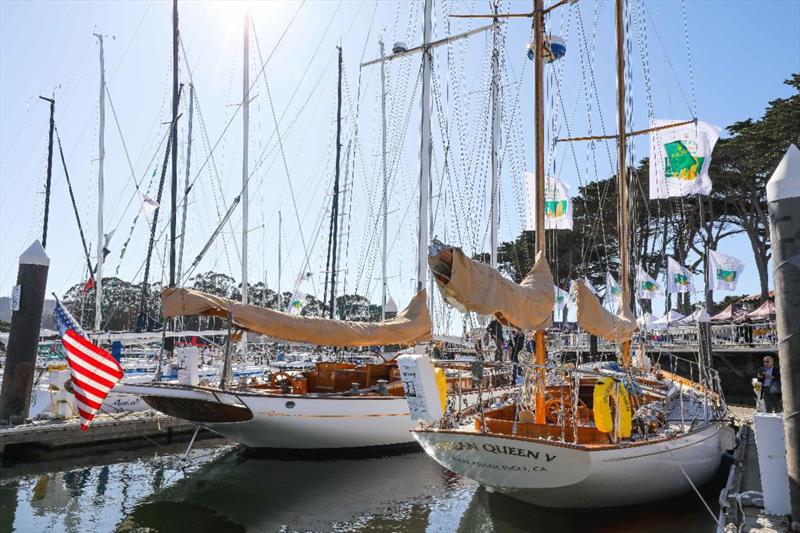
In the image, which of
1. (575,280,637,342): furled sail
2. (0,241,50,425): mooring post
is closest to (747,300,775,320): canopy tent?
(575,280,637,342): furled sail

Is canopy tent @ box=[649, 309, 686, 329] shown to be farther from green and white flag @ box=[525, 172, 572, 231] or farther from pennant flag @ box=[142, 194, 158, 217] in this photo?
pennant flag @ box=[142, 194, 158, 217]

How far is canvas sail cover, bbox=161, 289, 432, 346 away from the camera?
12086 millimetres

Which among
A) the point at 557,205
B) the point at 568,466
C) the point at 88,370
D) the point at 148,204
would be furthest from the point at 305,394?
the point at 148,204

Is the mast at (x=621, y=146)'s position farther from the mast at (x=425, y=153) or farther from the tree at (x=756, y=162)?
the tree at (x=756, y=162)

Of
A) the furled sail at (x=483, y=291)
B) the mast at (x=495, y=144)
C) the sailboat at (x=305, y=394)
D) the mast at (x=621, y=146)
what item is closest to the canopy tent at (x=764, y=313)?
the mast at (x=621, y=146)

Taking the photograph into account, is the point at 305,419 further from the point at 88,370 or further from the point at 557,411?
the point at 557,411

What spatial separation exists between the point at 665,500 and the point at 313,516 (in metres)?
5.62

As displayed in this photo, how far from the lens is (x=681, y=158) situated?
18.5m

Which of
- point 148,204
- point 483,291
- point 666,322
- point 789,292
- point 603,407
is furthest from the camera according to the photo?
point 666,322

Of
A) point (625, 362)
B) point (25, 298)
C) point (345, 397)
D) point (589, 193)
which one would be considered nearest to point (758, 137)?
point (589, 193)

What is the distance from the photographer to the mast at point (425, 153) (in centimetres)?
1698

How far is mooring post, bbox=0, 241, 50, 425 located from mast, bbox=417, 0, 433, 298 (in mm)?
9059

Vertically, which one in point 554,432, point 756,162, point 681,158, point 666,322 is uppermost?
point 756,162

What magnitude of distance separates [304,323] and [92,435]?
6.47m
